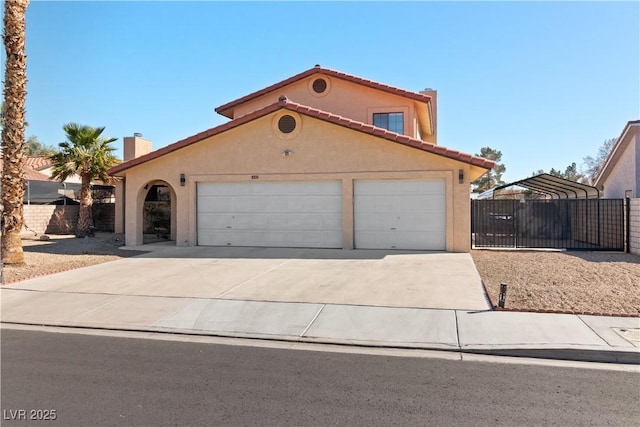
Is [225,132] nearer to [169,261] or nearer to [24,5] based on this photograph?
[169,261]

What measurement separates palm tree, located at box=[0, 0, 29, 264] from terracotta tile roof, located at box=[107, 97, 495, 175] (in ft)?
14.8

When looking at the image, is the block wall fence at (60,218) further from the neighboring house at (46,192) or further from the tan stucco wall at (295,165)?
the tan stucco wall at (295,165)

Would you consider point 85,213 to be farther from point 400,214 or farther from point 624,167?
point 624,167

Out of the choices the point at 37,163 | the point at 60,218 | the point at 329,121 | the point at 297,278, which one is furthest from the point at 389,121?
the point at 37,163

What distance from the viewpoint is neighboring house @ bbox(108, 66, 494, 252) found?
15.3 m

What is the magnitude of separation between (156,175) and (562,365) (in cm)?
1559

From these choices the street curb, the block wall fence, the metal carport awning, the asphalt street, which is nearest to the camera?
the asphalt street

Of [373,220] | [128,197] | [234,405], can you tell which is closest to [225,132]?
[128,197]

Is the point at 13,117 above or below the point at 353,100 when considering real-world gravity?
below

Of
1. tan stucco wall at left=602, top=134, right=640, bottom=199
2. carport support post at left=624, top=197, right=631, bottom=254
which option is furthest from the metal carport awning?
carport support post at left=624, top=197, right=631, bottom=254

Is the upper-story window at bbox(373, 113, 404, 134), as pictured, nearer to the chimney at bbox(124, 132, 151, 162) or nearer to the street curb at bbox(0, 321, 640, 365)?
the chimney at bbox(124, 132, 151, 162)

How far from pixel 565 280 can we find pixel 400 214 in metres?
6.33

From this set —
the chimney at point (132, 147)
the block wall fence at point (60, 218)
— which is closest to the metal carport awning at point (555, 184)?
the chimney at point (132, 147)

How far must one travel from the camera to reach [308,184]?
16484mm
